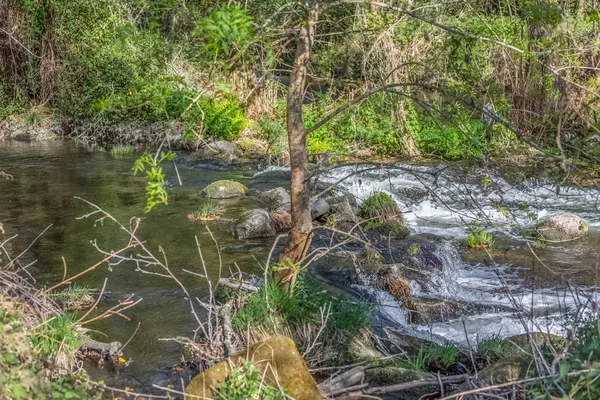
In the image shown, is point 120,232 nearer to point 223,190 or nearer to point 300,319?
point 223,190

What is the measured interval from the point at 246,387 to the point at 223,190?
349 inches

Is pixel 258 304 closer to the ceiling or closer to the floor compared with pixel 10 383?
closer to the floor

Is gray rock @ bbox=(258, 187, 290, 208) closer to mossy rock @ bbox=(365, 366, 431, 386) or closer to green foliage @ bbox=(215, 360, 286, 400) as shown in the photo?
mossy rock @ bbox=(365, 366, 431, 386)

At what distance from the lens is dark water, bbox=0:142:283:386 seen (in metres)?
6.71

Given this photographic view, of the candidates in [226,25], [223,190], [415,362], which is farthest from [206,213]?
[226,25]

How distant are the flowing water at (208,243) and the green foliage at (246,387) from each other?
1.25 m

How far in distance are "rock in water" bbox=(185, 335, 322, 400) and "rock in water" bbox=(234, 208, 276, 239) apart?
18.6 feet

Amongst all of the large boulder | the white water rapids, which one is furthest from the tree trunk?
the large boulder

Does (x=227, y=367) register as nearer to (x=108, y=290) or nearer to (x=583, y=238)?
(x=108, y=290)

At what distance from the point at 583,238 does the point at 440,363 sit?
586 cm

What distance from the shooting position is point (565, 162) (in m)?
4.50

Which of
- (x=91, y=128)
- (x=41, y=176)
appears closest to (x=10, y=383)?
(x=41, y=176)

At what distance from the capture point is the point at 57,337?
541cm

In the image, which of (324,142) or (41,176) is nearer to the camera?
(41,176)
